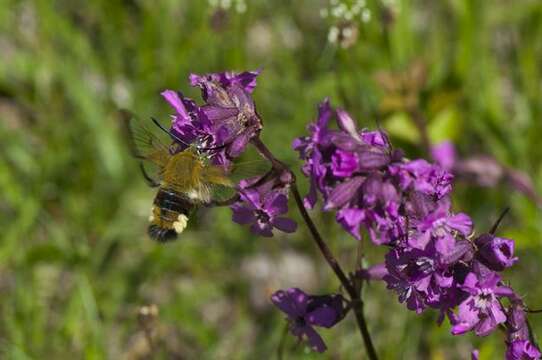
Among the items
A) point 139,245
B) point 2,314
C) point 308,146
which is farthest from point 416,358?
point 308,146

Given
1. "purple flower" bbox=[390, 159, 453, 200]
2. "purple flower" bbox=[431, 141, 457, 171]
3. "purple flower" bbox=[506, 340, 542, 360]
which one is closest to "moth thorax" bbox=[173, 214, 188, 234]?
"purple flower" bbox=[390, 159, 453, 200]

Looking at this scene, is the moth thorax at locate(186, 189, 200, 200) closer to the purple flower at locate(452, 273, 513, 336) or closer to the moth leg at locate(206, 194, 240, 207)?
the moth leg at locate(206, 194, 240, 207)

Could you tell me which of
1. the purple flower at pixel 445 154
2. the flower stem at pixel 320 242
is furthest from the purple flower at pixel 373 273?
the purple flower at pixel 445 154

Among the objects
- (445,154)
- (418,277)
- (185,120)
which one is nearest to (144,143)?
(185,120)

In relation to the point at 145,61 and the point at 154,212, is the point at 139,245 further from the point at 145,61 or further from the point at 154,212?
the point at 154,212

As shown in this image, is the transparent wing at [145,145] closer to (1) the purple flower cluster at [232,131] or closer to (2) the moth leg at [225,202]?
(1) the purple flower cluster at [232,131]

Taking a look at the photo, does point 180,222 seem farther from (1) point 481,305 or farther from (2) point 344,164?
(1) point 481,305
